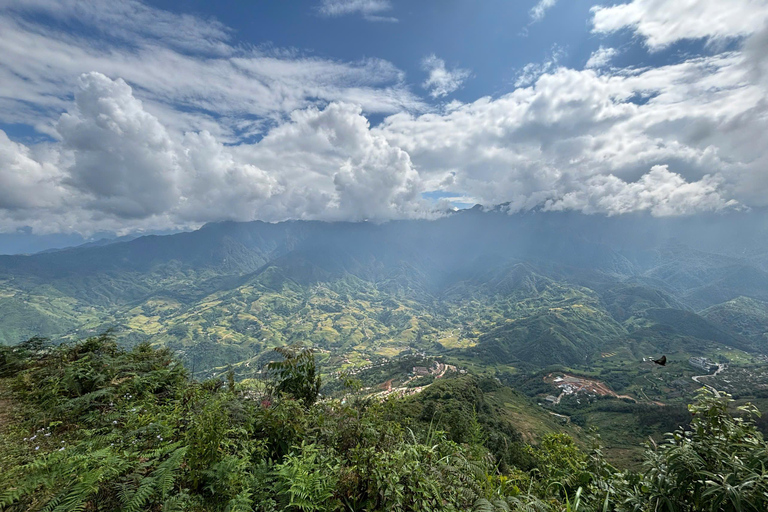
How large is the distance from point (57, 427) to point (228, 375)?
328 centimetres

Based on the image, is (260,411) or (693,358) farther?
(693,358)

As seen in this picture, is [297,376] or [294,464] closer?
[294,464]

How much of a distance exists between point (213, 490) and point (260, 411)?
2.16 m

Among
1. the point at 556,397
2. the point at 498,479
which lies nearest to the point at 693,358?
the point at 556,397

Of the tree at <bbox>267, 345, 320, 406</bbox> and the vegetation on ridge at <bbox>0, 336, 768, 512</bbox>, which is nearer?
the vegetation on ridge at <bbox>0, 336, 768, 512</bbox>

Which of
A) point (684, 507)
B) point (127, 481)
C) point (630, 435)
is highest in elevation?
point (127, 481)

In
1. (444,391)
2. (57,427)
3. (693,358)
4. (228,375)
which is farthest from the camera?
(693,358)

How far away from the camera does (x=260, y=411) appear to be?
618 centimetres

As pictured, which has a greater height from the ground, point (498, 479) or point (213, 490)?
point (213, 490)

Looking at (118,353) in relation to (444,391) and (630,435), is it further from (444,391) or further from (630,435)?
(630,435)

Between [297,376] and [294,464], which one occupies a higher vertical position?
[294,464]

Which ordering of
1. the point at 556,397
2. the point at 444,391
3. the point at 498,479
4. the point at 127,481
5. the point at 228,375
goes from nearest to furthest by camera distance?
1. the point at 127,481
2. the point at 498,479
3. the point at 228,375
4. the point at 444,391
5. the point at 556,397

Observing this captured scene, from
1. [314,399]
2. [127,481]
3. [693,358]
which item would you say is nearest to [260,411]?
[314,399]

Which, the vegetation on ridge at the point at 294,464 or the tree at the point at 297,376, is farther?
the tree at the point at 297,376
